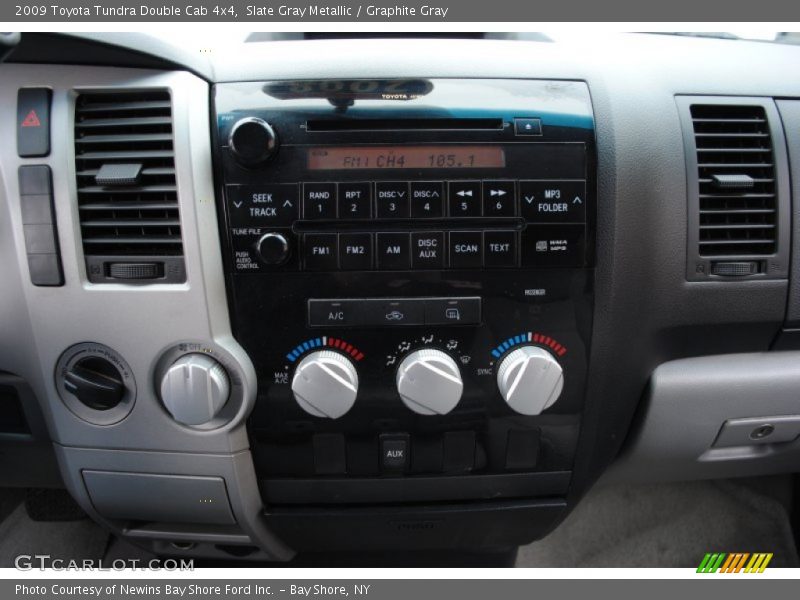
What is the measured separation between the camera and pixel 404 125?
82 centimetres

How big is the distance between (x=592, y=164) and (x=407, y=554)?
0.90m

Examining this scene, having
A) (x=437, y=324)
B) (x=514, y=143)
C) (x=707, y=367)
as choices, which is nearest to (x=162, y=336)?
(x=437, y=324)

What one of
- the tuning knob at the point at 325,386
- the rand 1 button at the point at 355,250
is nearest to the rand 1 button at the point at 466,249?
the rand 1 button at the point at 355,250

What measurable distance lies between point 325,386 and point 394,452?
0.18 meters

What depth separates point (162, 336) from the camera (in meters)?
0.84

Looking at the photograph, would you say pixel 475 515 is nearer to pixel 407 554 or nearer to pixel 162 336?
pixel 407 554

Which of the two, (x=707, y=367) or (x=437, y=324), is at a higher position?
(x=437, y=324)

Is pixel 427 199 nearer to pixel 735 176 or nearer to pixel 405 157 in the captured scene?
pixel 405 157

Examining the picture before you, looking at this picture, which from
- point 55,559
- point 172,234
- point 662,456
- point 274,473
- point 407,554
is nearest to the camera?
point 172,234

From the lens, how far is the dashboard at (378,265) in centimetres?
81
